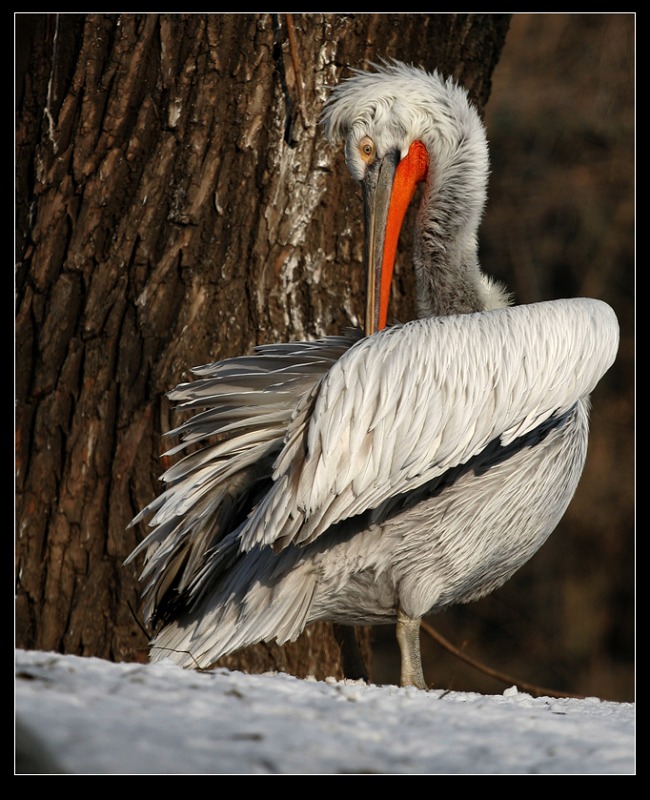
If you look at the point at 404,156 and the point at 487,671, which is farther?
the point at 487,671

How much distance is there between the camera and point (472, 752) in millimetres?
2041

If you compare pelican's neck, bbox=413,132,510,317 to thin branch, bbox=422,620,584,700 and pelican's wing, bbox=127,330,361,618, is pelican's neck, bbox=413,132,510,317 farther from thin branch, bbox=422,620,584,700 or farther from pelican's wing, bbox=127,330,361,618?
thin branch, bbox=422,620,584,700

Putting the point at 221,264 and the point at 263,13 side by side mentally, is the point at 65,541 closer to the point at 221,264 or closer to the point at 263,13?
the point at 221,264

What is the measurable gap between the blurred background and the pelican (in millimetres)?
4899

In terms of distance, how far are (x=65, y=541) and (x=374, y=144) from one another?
1514mm

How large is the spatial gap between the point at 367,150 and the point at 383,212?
7.3 inches

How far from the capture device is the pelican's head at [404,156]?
10.0 feet

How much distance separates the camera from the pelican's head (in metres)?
3.05

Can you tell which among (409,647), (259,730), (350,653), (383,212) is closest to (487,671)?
(350,653)

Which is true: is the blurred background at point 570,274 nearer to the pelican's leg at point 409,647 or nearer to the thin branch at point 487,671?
the thin branch at point 487,671

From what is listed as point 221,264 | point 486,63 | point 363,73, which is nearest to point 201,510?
point 221,264

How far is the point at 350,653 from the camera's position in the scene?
3645 millimetres

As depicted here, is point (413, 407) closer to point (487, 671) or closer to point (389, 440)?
point (389, 440)

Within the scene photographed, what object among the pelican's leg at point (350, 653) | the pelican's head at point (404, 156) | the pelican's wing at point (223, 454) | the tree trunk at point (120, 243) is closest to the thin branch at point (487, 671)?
the pelican's leg at point (350, 653)
